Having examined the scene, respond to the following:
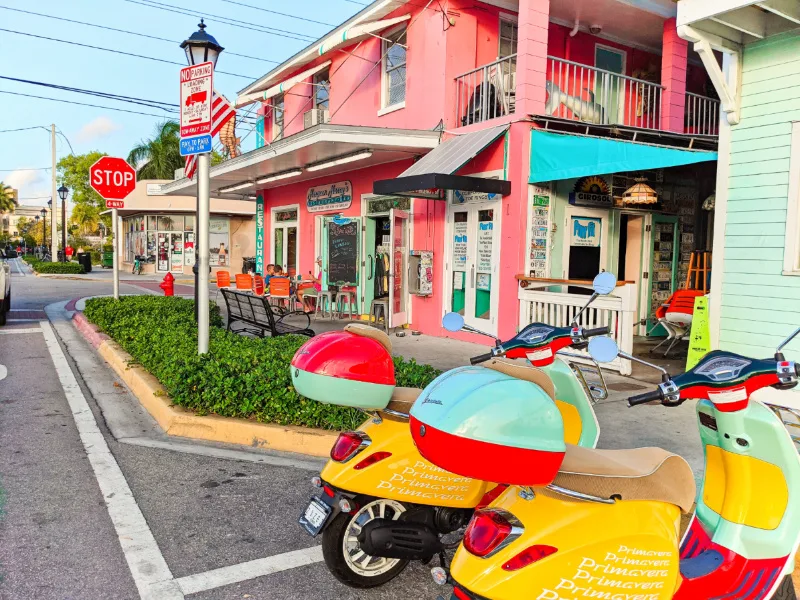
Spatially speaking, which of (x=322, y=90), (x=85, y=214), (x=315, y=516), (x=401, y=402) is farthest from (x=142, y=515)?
(x=85, y=214)

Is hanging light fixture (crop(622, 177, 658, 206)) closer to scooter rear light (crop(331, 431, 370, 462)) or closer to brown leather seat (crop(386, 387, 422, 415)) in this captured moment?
brown leather seat (crop(386, 387, 422, 415))

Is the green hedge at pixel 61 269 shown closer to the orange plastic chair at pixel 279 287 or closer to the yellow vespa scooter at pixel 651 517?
the orange plastic chair at pixel 279 287

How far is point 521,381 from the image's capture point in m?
2.31

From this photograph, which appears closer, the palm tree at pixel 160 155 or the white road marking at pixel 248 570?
the white road marking at pixel 248 570

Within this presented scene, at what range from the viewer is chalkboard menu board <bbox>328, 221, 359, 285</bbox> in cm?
1274

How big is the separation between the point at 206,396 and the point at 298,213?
1168cm

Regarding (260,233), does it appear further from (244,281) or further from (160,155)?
(160,155)

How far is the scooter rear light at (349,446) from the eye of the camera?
10.3 feet

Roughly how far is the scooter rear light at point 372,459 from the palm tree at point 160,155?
1400 inches

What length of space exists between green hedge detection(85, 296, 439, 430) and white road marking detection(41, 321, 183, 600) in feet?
2.59

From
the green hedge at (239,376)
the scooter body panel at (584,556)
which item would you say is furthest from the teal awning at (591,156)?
the scooter body panel at (584,556)

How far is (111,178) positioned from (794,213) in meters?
10.7

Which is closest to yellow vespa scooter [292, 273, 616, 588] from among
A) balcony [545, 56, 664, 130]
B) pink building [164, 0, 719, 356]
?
pink building [164, 0, 719, 356]

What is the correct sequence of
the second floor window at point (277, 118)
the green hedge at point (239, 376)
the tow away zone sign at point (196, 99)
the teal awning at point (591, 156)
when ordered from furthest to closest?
1. the second floor window at point (277, 118)
2. the teal awning at point (591, 156)
3. the tow away zone sign at point (196, 99)
4. the green hedge at point (239, 376)
